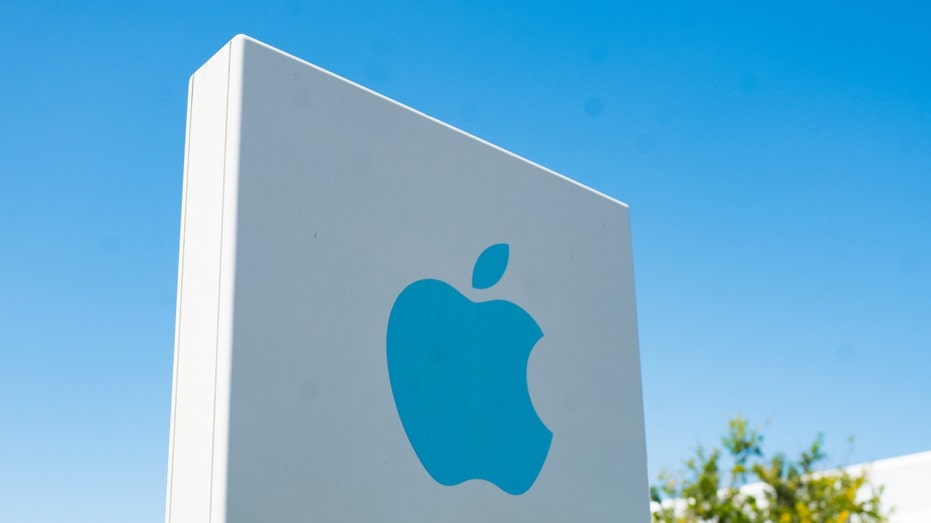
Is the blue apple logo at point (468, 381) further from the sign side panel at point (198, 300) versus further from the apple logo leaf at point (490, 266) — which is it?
the sign side panel at point (198, 300)

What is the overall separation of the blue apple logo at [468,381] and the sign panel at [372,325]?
1 centimetres

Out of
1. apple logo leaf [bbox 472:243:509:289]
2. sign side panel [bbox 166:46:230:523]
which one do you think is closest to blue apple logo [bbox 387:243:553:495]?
apple logo leaf [bbox 472:243:509:289]

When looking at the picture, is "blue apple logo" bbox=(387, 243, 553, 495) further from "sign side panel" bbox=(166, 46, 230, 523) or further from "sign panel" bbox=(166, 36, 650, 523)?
"sign side panel" bbox=(166, 46, 230, 523)

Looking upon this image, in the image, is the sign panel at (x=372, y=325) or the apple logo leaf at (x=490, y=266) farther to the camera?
the apple logo leaf at (x=490, y=266)

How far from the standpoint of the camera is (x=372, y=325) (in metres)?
4.56

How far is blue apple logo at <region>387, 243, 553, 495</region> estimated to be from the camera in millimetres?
4711

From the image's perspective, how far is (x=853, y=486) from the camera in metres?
7.88

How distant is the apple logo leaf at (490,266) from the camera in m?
5.27

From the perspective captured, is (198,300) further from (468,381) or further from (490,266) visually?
(490,266)

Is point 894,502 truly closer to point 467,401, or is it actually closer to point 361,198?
point 467,401

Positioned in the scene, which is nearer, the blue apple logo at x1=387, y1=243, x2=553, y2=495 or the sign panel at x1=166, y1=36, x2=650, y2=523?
the sign panel at x1=166, y1=36, x2=650, y2=523

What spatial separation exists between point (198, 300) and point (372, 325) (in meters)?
0.87

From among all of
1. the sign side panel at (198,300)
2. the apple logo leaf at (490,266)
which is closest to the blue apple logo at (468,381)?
the apple logo leaf at (490,266)

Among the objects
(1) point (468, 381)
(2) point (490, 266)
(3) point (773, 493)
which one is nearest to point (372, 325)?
(1) point (468, 381)
